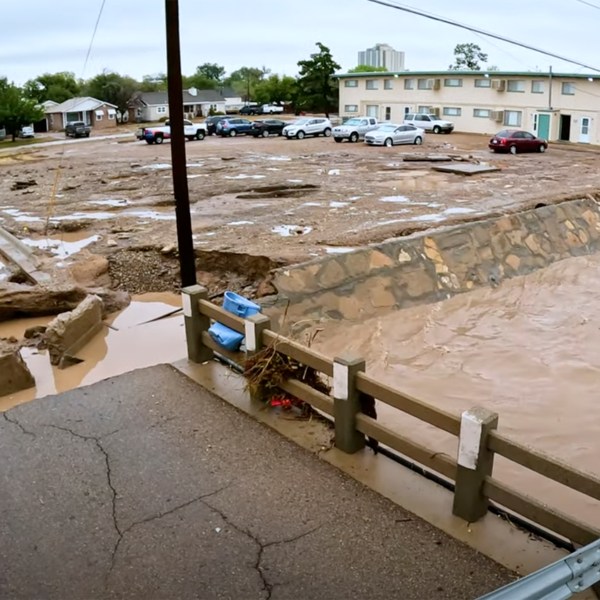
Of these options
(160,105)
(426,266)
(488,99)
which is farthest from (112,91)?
(426,266)

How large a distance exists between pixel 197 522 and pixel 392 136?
1473 inches

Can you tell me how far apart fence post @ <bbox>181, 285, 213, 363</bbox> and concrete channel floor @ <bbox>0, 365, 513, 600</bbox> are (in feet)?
4.29

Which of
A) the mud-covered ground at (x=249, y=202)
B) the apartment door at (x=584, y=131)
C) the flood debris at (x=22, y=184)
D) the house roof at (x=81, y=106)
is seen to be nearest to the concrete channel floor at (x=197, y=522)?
the mud-covered ground at (x=249, y=202)

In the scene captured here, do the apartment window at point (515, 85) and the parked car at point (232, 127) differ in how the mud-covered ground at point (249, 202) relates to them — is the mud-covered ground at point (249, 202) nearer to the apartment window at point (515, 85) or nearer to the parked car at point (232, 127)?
the parked car at point (232, 127)

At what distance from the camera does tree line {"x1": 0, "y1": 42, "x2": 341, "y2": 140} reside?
6500 cm

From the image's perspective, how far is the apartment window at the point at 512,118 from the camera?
52.2 metres

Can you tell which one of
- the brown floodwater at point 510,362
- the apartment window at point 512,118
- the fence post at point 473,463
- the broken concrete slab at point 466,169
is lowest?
the brown floodwater at point 510,362

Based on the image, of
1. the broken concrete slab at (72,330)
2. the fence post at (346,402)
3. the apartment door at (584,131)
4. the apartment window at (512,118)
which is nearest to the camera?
the fence post at (346,402)

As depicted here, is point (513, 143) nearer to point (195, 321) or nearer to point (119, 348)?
point (119, 348)

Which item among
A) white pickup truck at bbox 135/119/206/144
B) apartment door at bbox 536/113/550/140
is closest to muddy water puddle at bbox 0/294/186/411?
white pickup truck at bbox 135/119/206/144

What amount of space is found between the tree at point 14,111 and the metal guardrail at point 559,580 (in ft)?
223

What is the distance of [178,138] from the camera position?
894 cm

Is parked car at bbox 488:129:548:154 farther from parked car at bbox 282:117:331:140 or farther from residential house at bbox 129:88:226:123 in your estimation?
residential house at bbox 129:88:226:123

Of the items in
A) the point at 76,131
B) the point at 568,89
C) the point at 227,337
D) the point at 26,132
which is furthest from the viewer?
the point at 26,132
